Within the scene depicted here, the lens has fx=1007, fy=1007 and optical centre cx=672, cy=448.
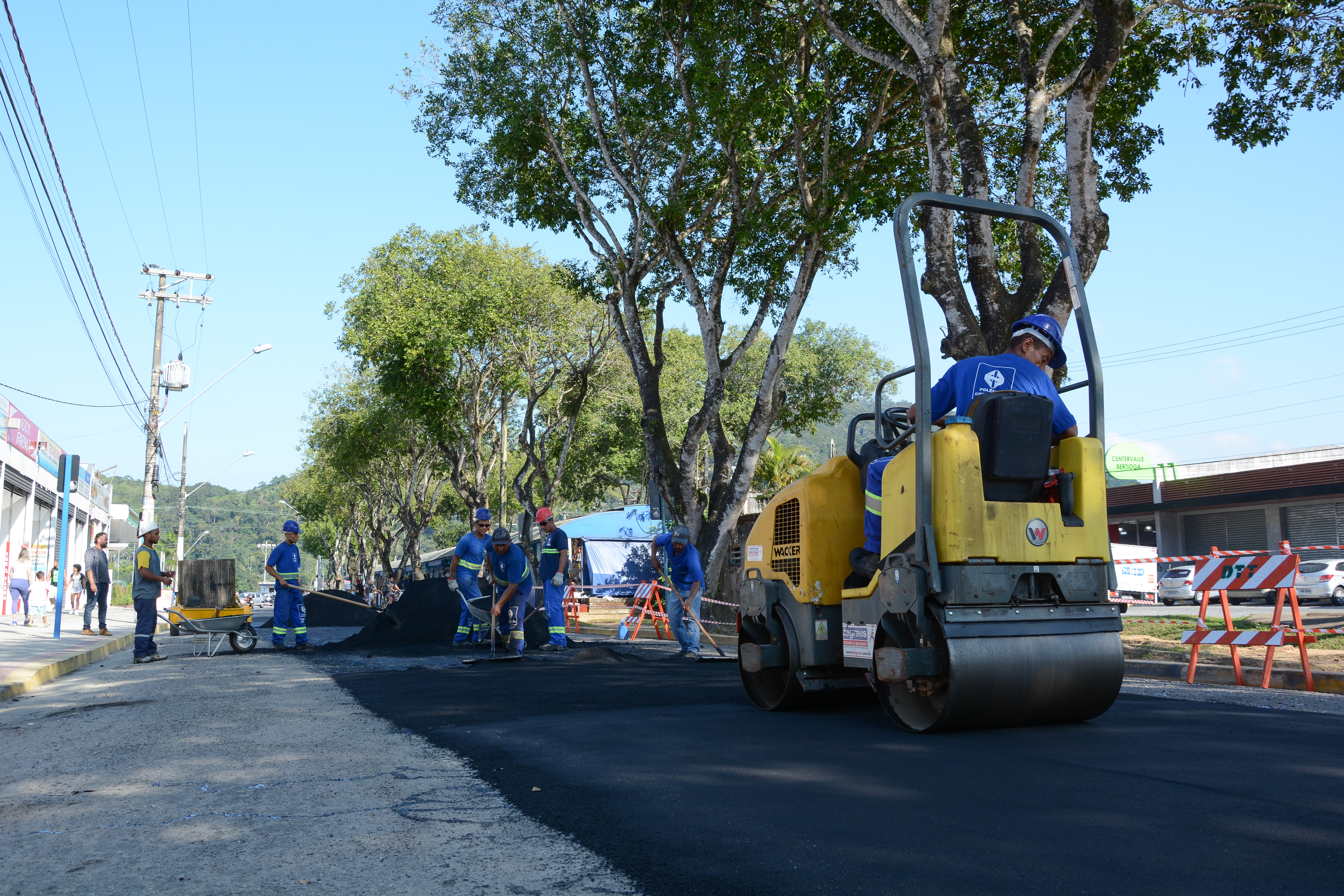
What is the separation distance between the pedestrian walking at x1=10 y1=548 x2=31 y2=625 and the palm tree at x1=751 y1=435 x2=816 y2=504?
2195cm

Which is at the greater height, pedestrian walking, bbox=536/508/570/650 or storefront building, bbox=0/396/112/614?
storefront building, bbox=0/396/112/614

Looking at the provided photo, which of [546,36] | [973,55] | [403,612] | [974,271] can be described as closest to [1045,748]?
[974,271]

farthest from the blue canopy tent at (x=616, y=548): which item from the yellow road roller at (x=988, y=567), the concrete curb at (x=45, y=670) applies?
the yellow road roller at (x=988, y=567)

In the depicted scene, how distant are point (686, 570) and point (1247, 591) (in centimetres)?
608

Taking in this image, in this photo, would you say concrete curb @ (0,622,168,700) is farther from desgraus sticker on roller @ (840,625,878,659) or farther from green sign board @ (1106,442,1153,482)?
green sign board @ (1106,442,1153,482)

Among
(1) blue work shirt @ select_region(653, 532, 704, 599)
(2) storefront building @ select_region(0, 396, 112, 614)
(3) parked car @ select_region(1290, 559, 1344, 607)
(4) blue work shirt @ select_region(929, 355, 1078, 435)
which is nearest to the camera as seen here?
(4) blue work shirt @ select_region(929, 355, 1078, 435)

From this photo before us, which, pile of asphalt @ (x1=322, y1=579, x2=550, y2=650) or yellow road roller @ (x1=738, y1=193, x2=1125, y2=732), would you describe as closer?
yellow road roller @ (x1=738, y1=193, x2=1125, y2=732)

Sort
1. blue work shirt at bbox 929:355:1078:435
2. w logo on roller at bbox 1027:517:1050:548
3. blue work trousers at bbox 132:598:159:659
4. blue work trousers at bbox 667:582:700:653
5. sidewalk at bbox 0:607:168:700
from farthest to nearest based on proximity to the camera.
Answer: blue work trousers at bbox 132:598:159:659 < blue work trousers at bbox 667:582:700:653 < sidewalk at bbox 0:607:168:700 < blue work shirt at bbox 929:355:1078:435 < w logo on roller at bbox 1027:517:1050:548

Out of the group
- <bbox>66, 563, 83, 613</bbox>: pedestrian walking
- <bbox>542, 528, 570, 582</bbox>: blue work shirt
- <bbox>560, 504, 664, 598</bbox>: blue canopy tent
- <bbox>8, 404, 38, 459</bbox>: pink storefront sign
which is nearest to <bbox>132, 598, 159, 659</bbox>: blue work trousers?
<bbox>542, 528, 570, 582</bbox>: blue work shirt

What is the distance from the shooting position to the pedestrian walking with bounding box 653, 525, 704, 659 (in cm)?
1200

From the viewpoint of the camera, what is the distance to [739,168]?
56.4 feet

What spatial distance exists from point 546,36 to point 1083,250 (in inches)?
436

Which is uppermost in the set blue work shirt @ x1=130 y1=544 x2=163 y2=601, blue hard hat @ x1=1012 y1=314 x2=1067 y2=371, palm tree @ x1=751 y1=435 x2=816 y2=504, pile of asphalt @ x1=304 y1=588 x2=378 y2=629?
palm tree @ x1=751 y1=435 x2=816 y2=504

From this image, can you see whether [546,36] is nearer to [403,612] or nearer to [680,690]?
[403,612]
